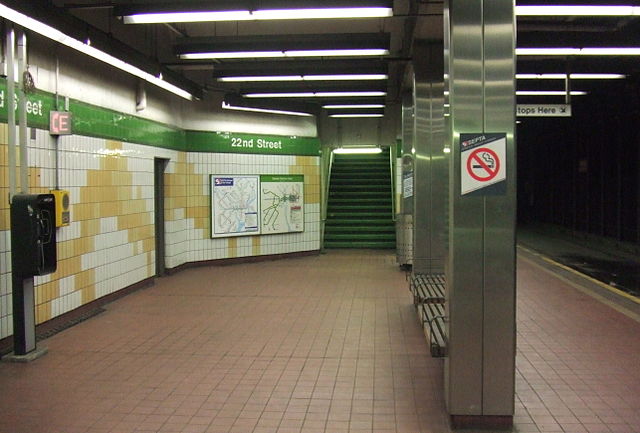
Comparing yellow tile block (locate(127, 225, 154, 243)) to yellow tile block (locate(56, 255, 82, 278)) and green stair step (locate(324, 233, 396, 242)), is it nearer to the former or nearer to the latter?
yellow tile block (locate(56, 255, 82, 278))

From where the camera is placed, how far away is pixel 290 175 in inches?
523

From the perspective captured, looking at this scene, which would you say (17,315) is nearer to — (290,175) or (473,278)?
(473,278)

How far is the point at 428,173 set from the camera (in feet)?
30.0

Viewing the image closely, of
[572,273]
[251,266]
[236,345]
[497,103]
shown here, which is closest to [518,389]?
[497,103]

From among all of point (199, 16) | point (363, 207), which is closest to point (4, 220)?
point (199, 16)

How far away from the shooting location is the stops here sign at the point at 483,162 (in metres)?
4.00

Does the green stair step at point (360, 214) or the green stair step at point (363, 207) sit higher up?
the green stair step at point (363, 207)

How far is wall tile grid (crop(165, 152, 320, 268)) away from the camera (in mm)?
10930

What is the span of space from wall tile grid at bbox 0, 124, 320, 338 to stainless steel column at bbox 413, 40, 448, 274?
405cm

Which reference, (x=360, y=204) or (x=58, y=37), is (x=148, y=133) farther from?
(x=360, y=204)

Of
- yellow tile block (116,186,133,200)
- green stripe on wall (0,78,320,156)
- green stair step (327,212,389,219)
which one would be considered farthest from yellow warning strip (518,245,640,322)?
yellow tile block (116,186,133,200)

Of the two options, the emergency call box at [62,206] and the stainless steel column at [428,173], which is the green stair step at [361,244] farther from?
the emergency call box at [62,206]

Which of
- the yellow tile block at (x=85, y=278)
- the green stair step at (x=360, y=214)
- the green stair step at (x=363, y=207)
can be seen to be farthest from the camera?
the green stair step at (x=363, y=207)

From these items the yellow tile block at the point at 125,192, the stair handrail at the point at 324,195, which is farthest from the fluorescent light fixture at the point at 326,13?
the stair handrail at the point at 324,195
